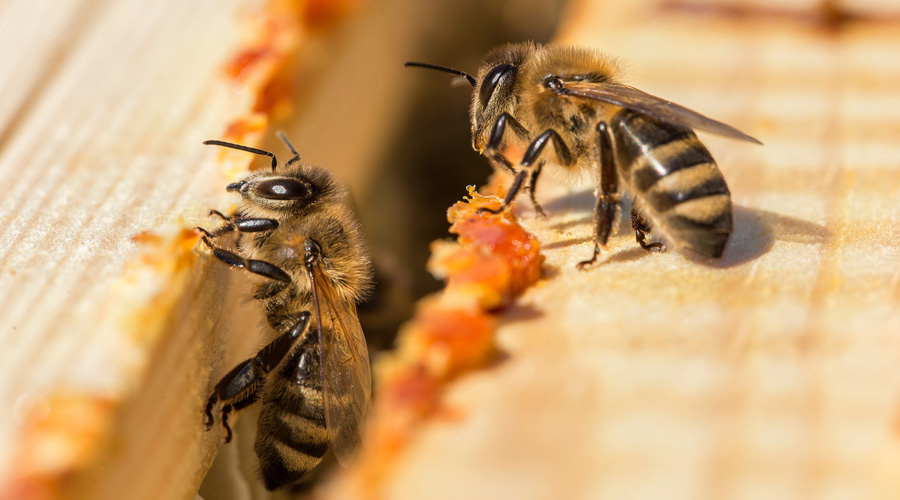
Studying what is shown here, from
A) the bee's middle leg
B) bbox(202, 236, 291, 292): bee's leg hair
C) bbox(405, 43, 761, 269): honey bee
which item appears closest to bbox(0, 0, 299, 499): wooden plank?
bbox(202, 236, 291, 292): bee's leg hair

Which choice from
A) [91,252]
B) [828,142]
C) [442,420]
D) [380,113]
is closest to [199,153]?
[91,252]

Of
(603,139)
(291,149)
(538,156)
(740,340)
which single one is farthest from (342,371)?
(740,340)

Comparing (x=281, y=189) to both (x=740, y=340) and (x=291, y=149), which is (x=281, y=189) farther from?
(x=740, y=340)

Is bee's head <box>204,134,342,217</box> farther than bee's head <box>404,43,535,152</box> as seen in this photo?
No

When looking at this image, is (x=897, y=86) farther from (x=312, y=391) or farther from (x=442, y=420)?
(x=312, y=391)

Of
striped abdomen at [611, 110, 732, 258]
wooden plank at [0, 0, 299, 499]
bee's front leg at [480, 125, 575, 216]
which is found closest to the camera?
wooden plank at [0, 0, 299, 499]

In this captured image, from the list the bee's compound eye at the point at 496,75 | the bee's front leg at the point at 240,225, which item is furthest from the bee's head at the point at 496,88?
the bee's front leg at the point at 240,225

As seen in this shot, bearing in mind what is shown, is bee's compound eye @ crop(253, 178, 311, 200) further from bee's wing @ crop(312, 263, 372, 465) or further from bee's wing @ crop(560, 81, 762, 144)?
bee's wing @ crop(560, 81, 762, 144)
